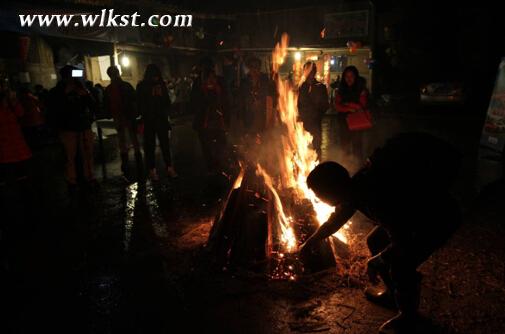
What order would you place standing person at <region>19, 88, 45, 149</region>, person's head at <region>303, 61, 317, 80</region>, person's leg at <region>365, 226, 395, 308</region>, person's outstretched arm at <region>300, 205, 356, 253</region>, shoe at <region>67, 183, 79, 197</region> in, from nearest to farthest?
person's outstretched arm at <region>300, 205, 356, 253</region> → person's leg at <region>365, 226, 395, 308</region> → shoe at <region>67, 183, 79, 197</region> → person's head at <region>303, 61, 317, 80</region> → standing person at <region>19, 88, 45, 149</region>

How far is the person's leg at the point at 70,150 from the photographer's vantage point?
7.42m

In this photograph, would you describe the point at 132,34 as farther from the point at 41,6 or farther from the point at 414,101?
the point at 414,101

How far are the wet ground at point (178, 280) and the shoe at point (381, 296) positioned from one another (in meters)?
0.06

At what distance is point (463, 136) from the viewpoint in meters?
12.6

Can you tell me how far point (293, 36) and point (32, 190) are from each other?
21827mm

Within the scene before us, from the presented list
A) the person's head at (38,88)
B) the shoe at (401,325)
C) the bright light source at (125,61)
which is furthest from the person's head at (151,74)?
the bright light source at (125,61)

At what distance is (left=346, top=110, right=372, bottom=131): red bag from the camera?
299 inches

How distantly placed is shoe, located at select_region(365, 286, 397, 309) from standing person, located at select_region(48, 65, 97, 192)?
20.0ft

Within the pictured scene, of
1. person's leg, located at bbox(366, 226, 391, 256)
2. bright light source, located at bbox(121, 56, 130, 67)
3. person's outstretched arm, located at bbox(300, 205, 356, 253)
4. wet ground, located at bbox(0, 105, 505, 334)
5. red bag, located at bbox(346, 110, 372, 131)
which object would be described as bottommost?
wet ground, located at bbox(0, 105, 505, 334)

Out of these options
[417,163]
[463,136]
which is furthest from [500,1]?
[417,163]

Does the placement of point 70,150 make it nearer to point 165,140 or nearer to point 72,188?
point 72,188

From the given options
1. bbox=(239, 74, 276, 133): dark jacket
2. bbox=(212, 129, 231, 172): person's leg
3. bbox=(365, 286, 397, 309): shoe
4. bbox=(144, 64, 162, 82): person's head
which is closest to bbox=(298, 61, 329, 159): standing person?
bbox=(239, 74, 276, 133): dark jacket

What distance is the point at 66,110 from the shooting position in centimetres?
726

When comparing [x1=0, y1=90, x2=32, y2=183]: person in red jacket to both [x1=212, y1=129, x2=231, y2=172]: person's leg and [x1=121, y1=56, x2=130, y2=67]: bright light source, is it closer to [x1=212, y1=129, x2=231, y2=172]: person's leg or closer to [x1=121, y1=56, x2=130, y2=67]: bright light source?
[x1=212, y1=129, x2=231, y2=172]: person's leg
